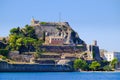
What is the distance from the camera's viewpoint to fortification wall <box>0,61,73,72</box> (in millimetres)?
96312

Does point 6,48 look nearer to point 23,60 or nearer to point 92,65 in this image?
point 23,60

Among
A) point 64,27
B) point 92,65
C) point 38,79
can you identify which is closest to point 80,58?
point 92,65

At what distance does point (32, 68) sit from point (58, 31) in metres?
19.6

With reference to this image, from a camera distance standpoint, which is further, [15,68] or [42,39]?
[42,39]

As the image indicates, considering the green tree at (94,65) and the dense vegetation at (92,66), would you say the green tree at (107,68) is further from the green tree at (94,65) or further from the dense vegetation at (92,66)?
the green tree at (94,65)

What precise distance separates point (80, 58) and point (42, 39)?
929cm

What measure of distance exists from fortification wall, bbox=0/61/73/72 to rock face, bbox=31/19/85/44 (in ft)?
42.0

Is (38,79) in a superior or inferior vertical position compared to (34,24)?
inferior

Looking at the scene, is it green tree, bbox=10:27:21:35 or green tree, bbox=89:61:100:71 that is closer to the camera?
green tree, bbox=89:61:100:71

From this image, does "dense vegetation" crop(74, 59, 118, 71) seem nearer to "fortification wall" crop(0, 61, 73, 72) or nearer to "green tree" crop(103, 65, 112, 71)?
"green tree" crop(103, 65, 112, 71)

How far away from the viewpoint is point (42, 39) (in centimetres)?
11450

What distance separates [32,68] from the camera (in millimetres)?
98750

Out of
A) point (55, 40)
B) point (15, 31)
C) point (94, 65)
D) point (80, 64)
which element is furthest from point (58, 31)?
point (80, 64)

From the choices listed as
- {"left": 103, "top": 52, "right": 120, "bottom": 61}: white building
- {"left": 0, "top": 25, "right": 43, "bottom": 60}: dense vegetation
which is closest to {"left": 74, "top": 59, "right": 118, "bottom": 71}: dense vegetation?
{"left": 0, "top": 25, "right": 43, "bottom": 60}: dense vegetation
